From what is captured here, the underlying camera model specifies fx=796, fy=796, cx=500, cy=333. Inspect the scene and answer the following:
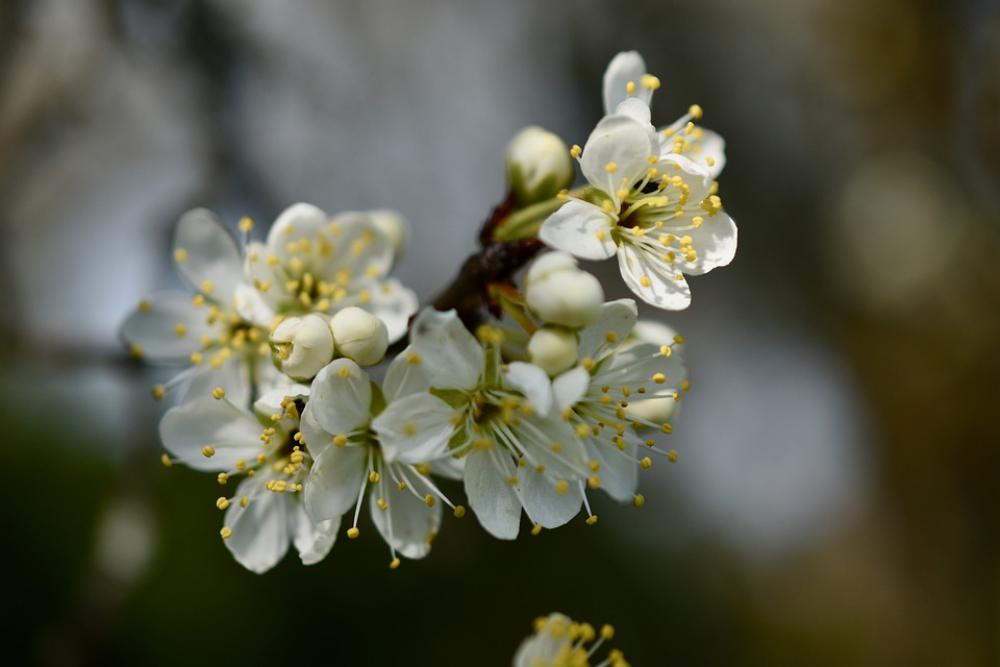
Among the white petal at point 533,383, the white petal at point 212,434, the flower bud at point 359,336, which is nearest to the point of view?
the white petal at point 533,383

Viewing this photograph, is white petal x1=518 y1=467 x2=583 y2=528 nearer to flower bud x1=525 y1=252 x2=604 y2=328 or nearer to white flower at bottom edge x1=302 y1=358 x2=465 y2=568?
white flower at bottom edge x1=302 y1=358 x2=465 y2=568

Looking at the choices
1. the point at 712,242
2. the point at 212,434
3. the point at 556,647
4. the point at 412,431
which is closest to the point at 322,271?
the point at 212,434

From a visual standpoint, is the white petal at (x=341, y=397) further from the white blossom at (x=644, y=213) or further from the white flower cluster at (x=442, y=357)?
the white blossom at (x=644, y=213)

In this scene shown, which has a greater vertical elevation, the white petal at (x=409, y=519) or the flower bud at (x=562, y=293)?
the flower bud at (x=562, y=293)

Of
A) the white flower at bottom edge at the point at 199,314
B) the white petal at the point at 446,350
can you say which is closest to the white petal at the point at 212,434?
the white flower at bottom edge at the point at 199,314

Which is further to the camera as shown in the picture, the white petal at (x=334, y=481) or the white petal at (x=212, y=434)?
the white petal at (x=212, y=434)

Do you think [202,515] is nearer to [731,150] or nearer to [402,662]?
[402,662]
